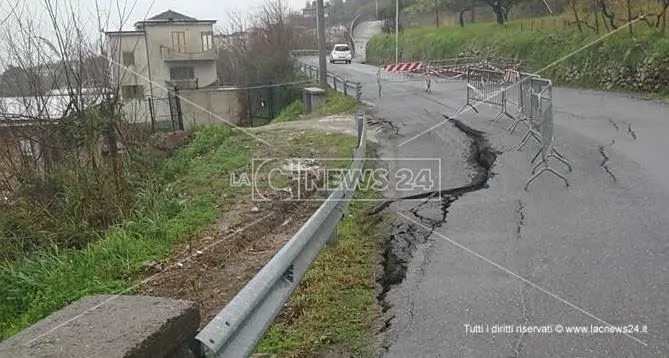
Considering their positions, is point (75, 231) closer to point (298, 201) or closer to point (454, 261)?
point (298, 201)

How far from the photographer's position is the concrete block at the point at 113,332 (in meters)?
2.47

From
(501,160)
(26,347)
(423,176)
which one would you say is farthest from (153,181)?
(26,347)

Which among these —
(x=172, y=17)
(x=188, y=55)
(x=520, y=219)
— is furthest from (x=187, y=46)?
(x=520, y=219)

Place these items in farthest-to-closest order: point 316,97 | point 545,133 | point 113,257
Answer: point 316,97 → point 545,133 → point 113,257

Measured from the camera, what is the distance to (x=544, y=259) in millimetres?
5402

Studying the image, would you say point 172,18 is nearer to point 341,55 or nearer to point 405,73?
point 341,55

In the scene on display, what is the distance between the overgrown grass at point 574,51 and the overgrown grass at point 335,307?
16312mm

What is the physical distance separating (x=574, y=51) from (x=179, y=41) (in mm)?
34885

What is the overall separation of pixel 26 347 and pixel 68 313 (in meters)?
0.34

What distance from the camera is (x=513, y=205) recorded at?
23.9 feet

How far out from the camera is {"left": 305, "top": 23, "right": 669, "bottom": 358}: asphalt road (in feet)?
13.0

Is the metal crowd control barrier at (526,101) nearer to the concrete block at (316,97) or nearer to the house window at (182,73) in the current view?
the concrete block at (316,97)

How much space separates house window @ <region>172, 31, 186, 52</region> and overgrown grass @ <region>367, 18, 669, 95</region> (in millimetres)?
20614

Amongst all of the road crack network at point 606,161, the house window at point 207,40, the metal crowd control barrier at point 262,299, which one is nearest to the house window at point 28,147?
the metal crowd control barrier at point 262,299
